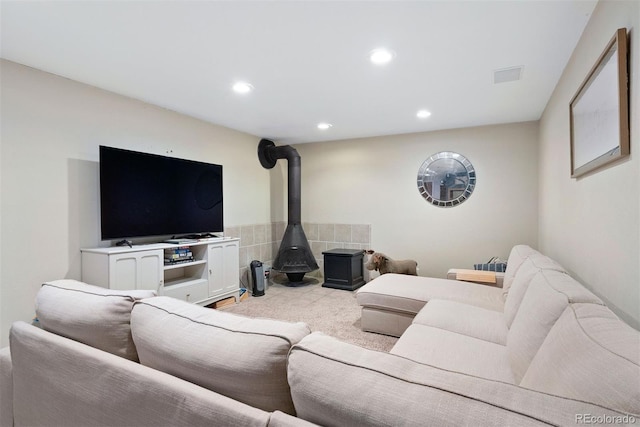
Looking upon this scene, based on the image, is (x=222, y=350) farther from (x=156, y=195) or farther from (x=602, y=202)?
(x=156, y=195)

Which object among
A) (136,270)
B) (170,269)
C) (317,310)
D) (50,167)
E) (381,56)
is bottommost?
(317,310)

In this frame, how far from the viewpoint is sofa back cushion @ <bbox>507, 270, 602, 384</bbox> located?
1.21 m

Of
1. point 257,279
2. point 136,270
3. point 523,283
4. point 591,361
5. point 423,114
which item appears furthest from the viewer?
point 257,279

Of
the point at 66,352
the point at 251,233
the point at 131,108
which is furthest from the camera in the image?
the point at 251,233

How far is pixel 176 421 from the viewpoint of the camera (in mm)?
794

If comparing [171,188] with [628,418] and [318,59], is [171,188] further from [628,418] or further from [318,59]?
[628,418]

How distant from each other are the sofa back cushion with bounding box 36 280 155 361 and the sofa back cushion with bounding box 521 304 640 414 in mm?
1364

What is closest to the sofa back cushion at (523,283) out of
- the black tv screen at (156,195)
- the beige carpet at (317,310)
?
the beige carpet at (317,310)

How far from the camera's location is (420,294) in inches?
107

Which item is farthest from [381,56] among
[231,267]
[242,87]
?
[231,267]

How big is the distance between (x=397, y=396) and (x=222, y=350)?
50 centimetres

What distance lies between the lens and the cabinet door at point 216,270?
11.9ft

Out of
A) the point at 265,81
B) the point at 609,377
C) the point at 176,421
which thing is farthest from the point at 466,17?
Result: the point at 176,421

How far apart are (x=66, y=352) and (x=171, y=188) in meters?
2.59
